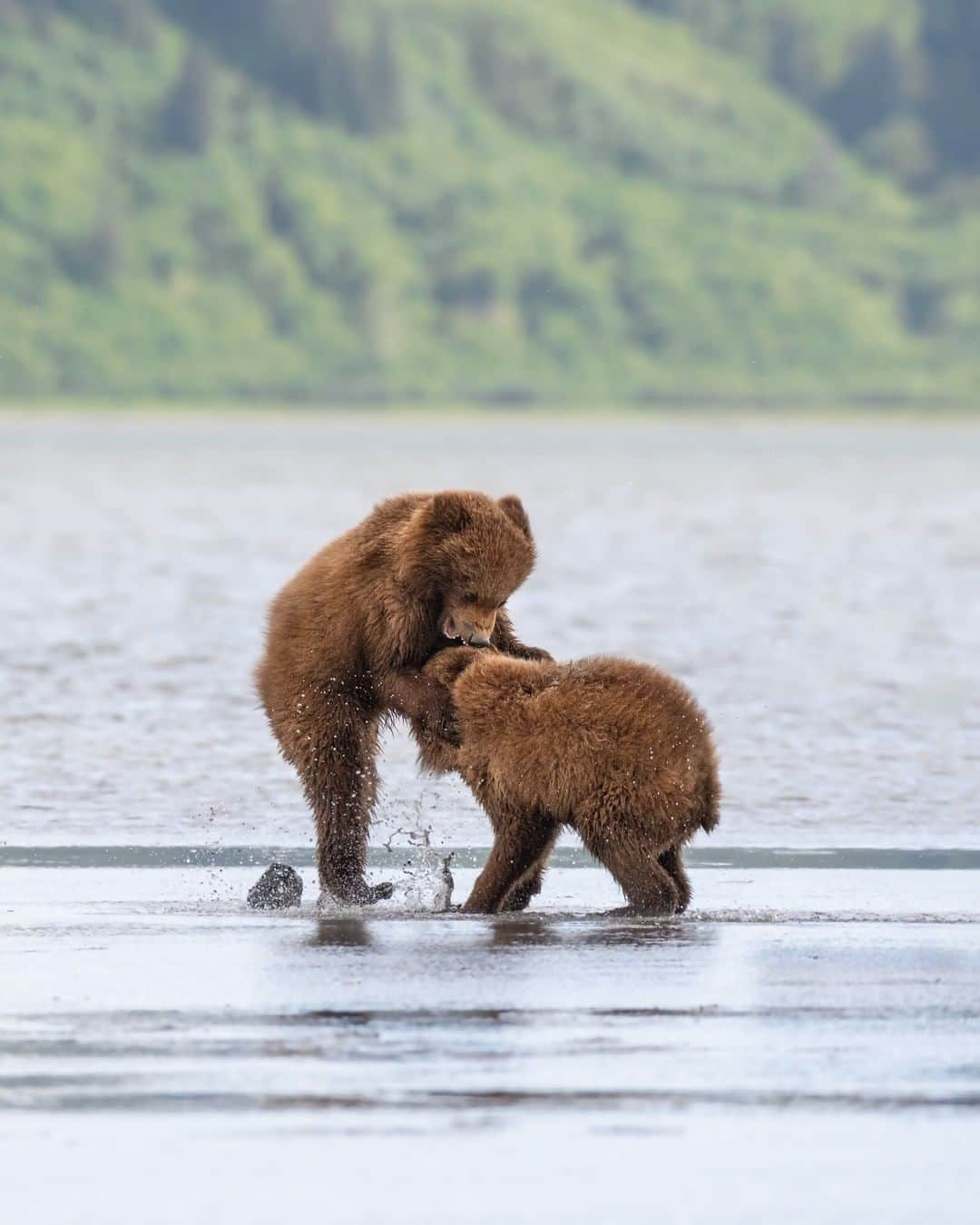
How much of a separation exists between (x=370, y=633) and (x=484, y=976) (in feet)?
6.34

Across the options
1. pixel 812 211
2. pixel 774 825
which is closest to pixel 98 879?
pixel 774 825

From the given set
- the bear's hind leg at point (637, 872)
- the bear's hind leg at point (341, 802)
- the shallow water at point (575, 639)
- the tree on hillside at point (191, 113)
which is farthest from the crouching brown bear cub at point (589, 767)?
the tree on hillside at point (191, 113)

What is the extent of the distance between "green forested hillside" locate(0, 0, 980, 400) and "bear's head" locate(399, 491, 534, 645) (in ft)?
426

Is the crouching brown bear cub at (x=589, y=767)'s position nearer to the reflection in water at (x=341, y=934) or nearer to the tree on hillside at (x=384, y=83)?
the reflection in water at (x=341, y=934)

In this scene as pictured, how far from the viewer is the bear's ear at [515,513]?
29.0 feet

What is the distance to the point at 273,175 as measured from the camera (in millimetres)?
156125

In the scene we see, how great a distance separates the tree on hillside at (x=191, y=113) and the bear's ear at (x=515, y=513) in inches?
6058

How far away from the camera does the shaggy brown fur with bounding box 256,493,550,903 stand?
862 cm

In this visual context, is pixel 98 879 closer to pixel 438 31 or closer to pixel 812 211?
pixel 812 211

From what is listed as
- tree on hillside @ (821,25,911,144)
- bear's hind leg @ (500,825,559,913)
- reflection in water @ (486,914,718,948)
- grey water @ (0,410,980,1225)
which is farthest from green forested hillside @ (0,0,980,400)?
reflection in water @ (486,914,718,948)

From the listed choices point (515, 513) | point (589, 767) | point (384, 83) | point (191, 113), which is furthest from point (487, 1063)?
point (384, 83)

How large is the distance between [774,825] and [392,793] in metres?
2.12

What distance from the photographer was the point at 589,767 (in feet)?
27.3

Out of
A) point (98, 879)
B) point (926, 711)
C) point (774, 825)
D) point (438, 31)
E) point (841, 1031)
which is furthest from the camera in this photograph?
point (438, 31)
